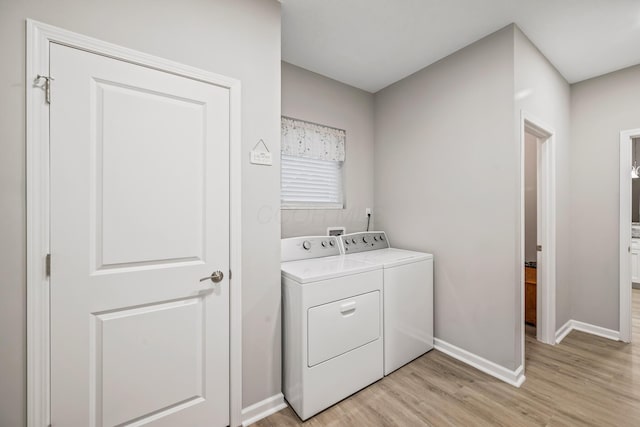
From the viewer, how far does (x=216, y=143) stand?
1546 mm

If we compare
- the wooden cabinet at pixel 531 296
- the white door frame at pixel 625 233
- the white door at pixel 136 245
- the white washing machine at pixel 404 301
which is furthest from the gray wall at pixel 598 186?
the white door at pixel 136 245

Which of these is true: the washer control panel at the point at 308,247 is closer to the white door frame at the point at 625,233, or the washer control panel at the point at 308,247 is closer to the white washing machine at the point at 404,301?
the white washing machine at the point at 404,301

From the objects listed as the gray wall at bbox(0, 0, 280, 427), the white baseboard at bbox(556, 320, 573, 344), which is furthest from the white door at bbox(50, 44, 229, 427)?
the white baseboard at bbox(556, 320, 573, 344)

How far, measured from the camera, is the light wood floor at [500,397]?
166 cm

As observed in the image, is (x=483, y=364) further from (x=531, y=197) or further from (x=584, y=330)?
(x=531, y=197)

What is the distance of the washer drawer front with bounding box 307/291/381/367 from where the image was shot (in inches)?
67.1

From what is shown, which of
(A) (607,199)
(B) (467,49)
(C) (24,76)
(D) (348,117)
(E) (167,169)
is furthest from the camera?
(D) (348,117)

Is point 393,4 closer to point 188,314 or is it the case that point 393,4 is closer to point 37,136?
point 37,136

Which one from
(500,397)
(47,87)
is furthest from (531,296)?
(47,87)

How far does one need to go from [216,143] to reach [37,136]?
0.72m

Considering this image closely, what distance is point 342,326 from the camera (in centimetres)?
183

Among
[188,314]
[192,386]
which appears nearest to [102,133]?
[188,314]

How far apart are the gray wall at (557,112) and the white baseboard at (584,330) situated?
8 cm

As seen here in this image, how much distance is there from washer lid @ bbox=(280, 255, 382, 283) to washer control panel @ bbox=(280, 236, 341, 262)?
0.05m
